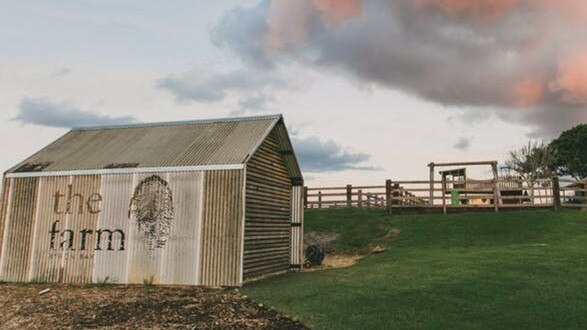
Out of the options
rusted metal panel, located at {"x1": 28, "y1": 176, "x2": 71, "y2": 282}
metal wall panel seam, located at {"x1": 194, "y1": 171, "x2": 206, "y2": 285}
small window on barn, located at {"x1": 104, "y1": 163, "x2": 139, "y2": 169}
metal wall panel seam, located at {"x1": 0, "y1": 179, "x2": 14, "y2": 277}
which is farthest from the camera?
metal wall panel seam, located at {"x1": 0, "y1": 179, "x2": 14, "y2": 277}

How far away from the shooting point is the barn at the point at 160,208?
52.5ft

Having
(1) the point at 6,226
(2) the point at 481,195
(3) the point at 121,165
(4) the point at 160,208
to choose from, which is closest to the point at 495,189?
(2) the point at 481,195

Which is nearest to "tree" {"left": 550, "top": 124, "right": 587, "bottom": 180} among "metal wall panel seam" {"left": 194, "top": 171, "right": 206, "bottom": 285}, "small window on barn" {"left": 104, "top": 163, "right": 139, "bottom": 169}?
"metal wall panel seam" {"left": 194, "top": 171, "right": 206, "bottom": 285}

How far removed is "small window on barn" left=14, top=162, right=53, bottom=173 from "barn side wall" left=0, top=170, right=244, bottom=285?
42 centimetres

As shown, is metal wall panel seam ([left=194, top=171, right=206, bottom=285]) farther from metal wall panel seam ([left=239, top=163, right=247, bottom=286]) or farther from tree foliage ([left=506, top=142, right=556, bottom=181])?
tree foliage ([left=506, top=142, right=556, bottom=181])

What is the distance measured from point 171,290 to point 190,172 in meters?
4.00

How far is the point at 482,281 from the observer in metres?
13.5

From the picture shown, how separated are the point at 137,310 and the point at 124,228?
526 cm

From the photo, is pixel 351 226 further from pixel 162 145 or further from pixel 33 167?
pixel 33 167

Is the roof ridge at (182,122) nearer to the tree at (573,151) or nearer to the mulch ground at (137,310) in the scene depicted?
the mulch ground at (137,310)

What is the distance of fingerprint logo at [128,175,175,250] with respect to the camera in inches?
650

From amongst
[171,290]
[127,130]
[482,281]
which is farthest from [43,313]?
[482,281]

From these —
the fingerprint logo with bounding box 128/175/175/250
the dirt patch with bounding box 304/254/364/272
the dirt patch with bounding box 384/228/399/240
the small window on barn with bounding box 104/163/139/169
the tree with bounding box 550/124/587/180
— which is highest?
the tree with bounding box 550/124/587/180

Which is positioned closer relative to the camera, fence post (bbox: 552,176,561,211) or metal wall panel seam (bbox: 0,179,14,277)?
metal wall panel seam (bbox: 0,179,14,277)
